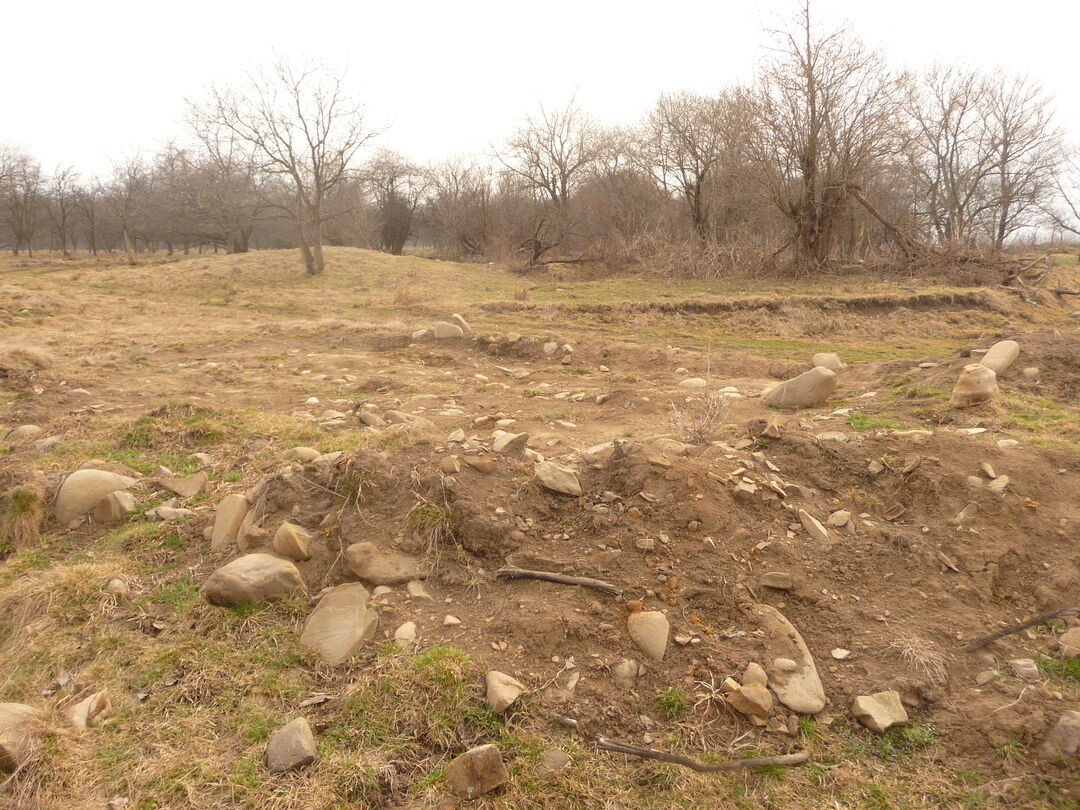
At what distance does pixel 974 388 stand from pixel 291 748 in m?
5.13

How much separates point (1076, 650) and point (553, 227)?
26.5 metres

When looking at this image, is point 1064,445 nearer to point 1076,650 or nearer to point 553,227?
point 1076,650

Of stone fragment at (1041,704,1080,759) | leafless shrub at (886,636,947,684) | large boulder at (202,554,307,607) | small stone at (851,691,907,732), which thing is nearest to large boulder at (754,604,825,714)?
small stone at (851,691,907,732)

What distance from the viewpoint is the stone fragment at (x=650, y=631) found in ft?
9.49

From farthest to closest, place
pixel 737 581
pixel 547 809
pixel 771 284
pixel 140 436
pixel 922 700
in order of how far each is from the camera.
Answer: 1. pixel 771 284
2. pixel 140 436
3. pixel 737 581
4. pixel 922 700
5. pixel 547 809

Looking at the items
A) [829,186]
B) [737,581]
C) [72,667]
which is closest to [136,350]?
[72,667]

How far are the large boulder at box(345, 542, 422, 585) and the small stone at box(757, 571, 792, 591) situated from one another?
168cm

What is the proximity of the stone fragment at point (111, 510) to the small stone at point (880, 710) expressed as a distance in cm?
Answer: 413

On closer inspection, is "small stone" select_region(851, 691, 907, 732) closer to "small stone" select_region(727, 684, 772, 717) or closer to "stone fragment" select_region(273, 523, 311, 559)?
"small stone" select_region(727, 684, 772, 717)

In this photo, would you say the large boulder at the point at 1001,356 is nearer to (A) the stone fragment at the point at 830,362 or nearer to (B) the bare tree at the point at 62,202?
(A) the stone fragment at the point at 830,362

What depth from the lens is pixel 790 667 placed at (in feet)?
9.19

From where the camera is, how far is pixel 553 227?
91.5ft

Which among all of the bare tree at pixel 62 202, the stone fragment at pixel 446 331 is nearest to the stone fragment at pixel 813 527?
the stone fragment at pixel 446 331

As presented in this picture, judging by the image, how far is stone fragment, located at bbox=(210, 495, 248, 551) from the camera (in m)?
3.80
